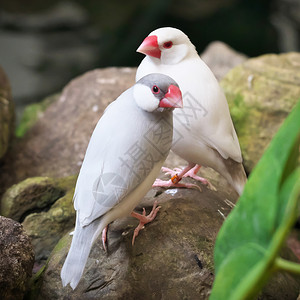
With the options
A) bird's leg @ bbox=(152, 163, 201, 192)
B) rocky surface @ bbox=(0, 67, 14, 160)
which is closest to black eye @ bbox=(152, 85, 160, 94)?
bird's leg @ bbox=(152, 163, 201, 192)

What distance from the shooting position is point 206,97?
2.09 m

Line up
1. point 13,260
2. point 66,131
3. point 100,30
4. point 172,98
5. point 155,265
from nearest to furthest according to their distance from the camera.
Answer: point 172,98
point 13,260
point 155,265
point 66,131
point 100,30

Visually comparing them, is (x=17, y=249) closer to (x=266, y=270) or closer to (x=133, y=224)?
(x=133, y=224)

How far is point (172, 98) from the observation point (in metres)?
1.67

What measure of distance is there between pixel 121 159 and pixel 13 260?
25.4 inches

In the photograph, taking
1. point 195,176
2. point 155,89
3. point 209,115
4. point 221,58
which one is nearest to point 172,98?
point 155,89

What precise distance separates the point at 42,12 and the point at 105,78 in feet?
9.68

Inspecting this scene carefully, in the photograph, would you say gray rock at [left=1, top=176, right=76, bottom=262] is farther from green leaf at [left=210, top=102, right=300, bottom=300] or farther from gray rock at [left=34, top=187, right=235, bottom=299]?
green leaf at [left=210, top=102, right=300, bottom=300]

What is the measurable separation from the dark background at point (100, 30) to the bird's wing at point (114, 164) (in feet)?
14.7

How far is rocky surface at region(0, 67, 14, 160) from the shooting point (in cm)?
311

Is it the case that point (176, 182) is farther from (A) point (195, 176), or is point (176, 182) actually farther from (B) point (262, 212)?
(B) point (262, 212)

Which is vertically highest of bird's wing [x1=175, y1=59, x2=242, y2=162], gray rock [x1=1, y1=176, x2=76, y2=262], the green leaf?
the green leaf

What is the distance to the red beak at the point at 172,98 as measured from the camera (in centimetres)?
166

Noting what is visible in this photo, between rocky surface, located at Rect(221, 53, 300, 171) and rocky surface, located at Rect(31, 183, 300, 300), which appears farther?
rocky surface, located at Rect(221, 53, 300, 171)
